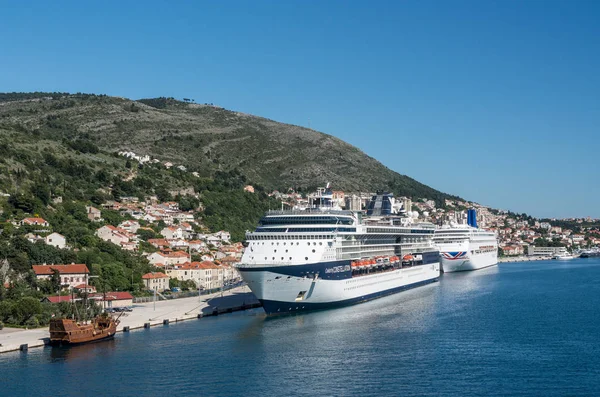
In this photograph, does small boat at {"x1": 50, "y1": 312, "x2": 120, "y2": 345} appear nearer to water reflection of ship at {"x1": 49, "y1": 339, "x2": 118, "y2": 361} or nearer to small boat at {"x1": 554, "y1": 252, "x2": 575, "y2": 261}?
water reflection of ship at {"x1": 49, "y1": 339, "x2": 118, "y2": 361}

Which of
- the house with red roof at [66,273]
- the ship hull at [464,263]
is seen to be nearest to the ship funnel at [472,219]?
the ship hull at [464,263]

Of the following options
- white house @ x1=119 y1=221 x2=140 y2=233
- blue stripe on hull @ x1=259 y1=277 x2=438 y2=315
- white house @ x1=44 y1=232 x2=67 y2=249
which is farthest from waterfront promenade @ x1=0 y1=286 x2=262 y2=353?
white house @ x1=119 y1=221 x2=140 y2=233

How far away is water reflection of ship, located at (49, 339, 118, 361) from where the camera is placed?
4175cm

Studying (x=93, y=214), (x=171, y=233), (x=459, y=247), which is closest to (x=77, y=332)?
(x=93, y=214)

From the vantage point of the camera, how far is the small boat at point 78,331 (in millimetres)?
45219

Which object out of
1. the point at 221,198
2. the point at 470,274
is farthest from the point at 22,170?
the point at 470,274

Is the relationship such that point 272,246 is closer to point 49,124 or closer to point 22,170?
point 22,170

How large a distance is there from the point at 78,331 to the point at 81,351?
2.40 metres

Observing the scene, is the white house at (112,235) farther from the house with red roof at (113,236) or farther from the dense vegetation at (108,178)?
the dense vegetation at (108,178)

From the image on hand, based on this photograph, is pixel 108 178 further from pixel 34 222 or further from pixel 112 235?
pixel 34 222

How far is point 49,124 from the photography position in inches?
6594

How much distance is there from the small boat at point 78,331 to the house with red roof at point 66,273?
1508 cm

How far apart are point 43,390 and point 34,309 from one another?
760 inches

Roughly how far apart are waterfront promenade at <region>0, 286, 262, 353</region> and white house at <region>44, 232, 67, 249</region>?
13.2 m
